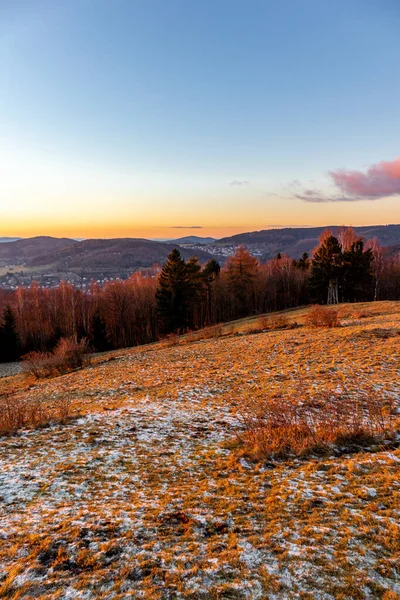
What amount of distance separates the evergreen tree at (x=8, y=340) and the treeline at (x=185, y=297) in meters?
0.12

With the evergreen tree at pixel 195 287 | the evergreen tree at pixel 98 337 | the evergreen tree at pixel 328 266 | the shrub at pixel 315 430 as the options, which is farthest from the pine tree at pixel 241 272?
the shrub at pixel 315 430

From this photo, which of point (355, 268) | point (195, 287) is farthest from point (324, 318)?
point (355, 268)

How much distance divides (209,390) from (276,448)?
540 cm

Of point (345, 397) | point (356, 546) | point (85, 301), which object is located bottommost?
point (85, 301)

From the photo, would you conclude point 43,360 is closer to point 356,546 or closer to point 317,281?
point 356,546

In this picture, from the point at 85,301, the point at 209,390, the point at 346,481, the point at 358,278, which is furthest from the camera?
the point at 85,301

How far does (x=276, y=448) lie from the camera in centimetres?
662

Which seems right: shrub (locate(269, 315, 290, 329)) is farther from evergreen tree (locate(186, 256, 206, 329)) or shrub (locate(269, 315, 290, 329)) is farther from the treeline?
evergreen tree (locate(186, 256, 206, 329))

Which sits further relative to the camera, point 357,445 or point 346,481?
point 357,445

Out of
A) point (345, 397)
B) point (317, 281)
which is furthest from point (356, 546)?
point (317, 281)

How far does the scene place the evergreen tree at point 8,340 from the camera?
43.3m

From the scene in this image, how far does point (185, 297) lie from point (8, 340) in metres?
26.1

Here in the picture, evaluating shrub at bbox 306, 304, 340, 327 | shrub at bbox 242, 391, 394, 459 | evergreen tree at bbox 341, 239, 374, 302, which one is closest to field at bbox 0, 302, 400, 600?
shrub at bbox 242, 391, 394, 459

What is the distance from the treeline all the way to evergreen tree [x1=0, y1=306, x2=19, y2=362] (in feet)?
0.39
